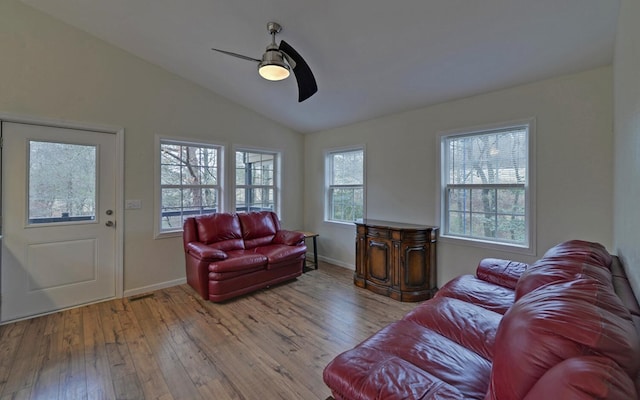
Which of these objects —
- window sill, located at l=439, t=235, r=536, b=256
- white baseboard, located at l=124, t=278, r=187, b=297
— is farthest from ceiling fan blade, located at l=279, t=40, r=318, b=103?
white baseboard, located at l=124, t=278, r=187, b=297

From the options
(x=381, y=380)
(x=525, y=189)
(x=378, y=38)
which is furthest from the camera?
(x=525, y=189)

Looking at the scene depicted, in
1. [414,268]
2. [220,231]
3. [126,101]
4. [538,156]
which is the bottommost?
[414,268]

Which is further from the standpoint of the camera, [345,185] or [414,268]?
[345,185]

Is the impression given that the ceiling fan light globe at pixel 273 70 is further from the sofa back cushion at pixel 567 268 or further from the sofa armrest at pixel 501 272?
the sofa armrest at pixel 501 272

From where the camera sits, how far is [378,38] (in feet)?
8.44

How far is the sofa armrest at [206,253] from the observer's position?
10.6 feet

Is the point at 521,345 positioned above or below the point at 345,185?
below

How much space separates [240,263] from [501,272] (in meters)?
2.68

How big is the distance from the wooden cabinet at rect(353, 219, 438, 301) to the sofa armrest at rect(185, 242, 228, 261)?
191 centimetres

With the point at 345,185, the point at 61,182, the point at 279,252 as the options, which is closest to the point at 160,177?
the point at 61,182

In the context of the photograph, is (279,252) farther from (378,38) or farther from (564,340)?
(564,340)

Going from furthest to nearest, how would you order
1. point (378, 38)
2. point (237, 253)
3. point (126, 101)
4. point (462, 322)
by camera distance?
point (237, 253) → point (126, 101) → point (378, 38) → point (462, 322)

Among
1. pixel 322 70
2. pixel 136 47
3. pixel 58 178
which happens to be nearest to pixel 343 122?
pixel 322 70

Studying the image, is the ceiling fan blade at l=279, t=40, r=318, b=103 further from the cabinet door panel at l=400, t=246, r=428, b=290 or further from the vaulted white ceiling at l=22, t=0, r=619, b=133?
the cabinet door panel at l=400, t=246, r=428, b=290
